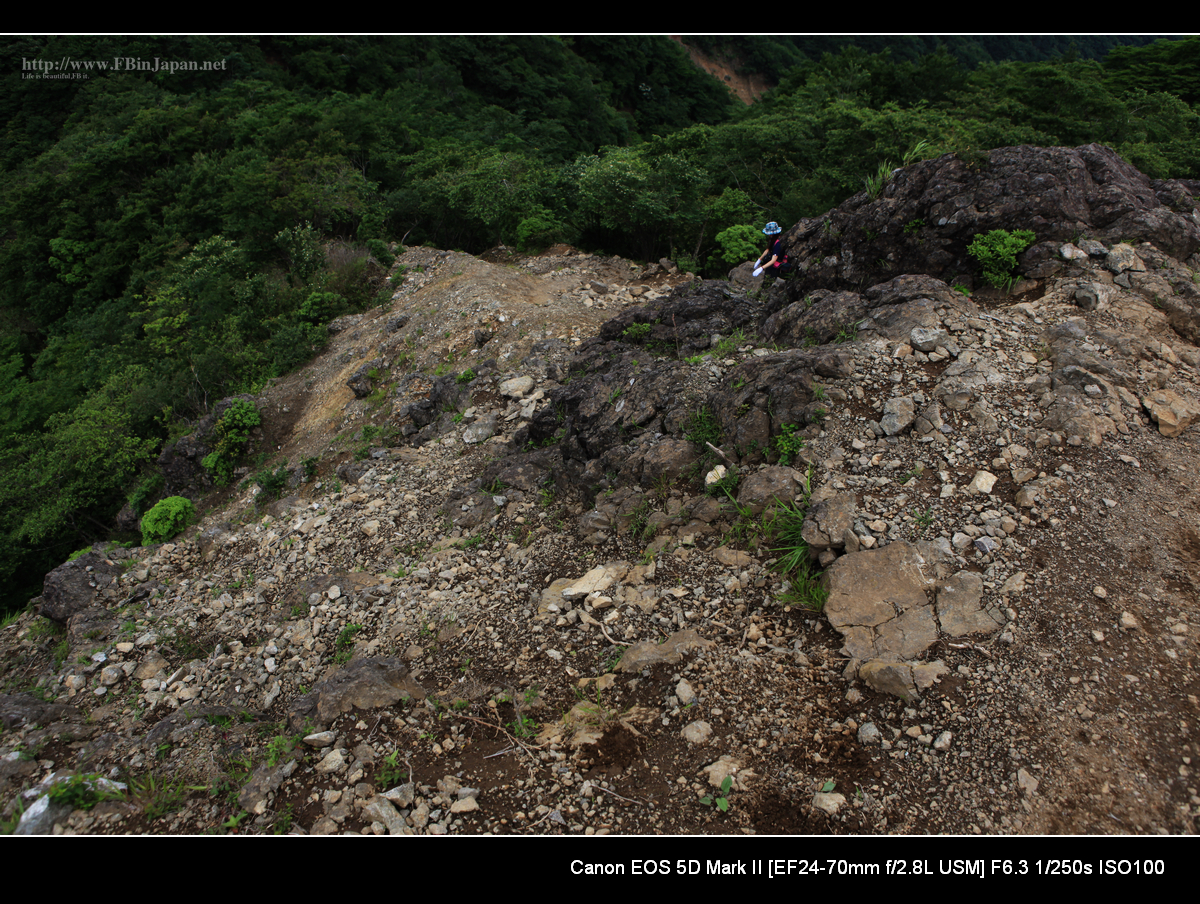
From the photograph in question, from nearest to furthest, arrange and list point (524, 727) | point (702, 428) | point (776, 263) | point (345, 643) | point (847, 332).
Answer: point (524, 727) < point (345, 643) < point (702, 428) < point (847, 332) < point (776, 263)

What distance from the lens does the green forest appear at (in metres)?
13.0

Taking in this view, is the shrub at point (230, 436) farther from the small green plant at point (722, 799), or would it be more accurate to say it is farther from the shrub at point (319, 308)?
the small green plant at point (722, 799)

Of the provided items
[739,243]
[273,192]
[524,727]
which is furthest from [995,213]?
[273,192]

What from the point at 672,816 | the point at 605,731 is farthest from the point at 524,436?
the point at 672,816

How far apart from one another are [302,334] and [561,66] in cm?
3444

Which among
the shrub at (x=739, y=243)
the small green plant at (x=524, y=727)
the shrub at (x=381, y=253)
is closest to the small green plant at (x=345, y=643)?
the small green plant at (x=524, y=727)

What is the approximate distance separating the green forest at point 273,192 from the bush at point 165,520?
2811 mm

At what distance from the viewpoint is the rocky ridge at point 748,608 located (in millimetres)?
3678

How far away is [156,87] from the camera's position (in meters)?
27.8

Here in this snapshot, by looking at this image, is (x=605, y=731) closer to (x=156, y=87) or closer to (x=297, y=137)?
(x=297, y=137)

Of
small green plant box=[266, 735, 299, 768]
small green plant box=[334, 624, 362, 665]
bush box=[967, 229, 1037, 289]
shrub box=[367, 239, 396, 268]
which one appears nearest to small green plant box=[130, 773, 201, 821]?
small green plant box=[266, 735, 299, 768]

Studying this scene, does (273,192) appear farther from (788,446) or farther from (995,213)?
(995,213)

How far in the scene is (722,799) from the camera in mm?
3648

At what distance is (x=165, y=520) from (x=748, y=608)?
9.69 metres
